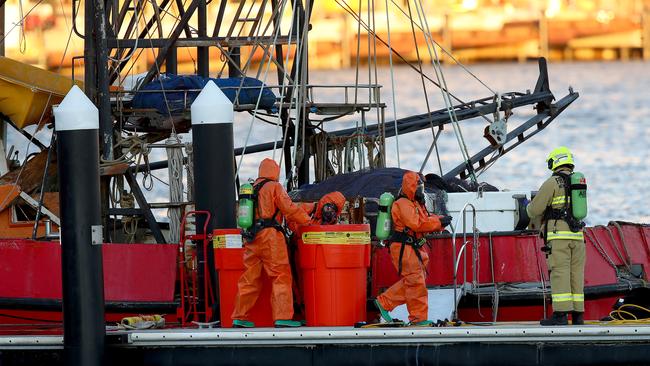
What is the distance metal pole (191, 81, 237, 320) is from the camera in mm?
16469

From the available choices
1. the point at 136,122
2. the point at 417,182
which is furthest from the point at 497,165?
the point at 417,182

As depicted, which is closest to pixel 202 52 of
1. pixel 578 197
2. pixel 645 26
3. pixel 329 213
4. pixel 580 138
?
pixel 329 213

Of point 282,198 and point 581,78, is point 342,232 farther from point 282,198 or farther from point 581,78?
point 581,78

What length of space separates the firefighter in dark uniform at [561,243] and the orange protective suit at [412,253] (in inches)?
38.0

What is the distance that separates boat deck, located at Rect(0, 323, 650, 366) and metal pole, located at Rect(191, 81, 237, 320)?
4.44 ft

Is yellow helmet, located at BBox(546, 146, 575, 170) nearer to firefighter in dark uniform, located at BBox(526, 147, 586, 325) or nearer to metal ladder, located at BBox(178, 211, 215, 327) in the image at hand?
firefighter in dark uniform, located at BBox(526, 147, 586, 325)

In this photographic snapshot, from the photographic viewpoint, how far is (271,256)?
15.8m

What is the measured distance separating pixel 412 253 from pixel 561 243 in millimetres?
1311

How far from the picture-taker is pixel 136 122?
1908 cm

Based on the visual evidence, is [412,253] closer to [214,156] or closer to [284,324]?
[284,324]

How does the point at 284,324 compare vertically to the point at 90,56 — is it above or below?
below

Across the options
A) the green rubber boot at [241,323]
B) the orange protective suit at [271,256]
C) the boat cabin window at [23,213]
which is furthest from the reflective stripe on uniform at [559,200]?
the boat cabin window at [23,213]

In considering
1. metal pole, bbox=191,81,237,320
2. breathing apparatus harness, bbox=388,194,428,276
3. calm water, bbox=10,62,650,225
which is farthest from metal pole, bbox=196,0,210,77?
calm water, bbox=10,62,650,225

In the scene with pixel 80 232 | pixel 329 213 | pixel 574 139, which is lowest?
pixel 80 232
